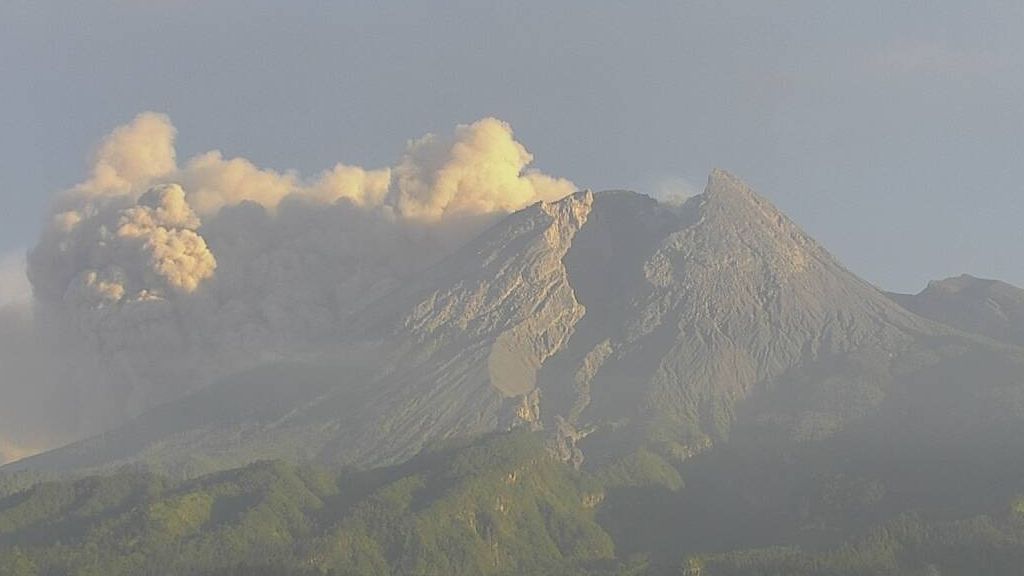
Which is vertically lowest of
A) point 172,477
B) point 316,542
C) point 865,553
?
point 865,553

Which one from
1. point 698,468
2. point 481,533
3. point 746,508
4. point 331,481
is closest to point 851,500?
point 746,508

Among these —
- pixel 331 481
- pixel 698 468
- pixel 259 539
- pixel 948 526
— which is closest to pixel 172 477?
pixel 331 481

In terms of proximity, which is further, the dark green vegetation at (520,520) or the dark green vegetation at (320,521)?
the dark green vegetation at (320,521)

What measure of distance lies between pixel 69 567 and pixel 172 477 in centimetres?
5220

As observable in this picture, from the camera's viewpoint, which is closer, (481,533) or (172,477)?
(481,533)

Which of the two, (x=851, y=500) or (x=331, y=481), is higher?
(x=331, y=481)

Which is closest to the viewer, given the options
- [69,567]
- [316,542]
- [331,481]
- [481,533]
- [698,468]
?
[69,567]

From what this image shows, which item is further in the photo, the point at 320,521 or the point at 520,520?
the point at 520,520

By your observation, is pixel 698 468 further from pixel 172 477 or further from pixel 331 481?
pixel 172 477

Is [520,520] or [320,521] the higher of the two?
[320,521]

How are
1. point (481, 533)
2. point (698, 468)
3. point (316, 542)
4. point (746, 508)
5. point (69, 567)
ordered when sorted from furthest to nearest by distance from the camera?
point (698, 468) → point (746, 508) → point (481, 533) → point (316, 542) → point (69, 567)

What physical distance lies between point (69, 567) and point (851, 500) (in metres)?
85.8

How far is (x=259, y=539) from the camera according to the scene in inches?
5763

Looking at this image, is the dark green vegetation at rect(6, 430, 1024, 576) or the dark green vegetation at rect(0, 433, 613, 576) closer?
the dark green vegetation at rect(6, 430, 1024, 576)
